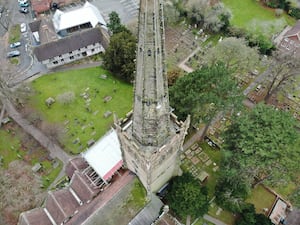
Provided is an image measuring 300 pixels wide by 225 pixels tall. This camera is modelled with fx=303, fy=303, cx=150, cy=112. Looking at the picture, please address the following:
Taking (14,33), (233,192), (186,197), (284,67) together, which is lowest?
(233,192)

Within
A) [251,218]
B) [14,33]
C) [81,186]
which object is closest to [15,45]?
[14,33]

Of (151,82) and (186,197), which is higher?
(151,82)

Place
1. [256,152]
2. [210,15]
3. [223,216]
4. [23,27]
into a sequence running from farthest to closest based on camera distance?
[23,27] < [210,15] < [223,216] < [256,152]

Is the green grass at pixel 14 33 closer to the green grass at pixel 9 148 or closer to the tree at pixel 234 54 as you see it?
the green grass at pixel 9 148

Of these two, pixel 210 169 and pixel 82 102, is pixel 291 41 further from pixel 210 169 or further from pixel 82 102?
pixel 82 102

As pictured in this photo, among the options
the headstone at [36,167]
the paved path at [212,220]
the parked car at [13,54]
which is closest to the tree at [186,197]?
the paved path at [212,220]

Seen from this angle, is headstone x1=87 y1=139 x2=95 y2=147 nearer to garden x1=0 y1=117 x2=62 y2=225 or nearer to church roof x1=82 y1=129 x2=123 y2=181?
garden x1=0 y1=117 x2=62 y2=225
